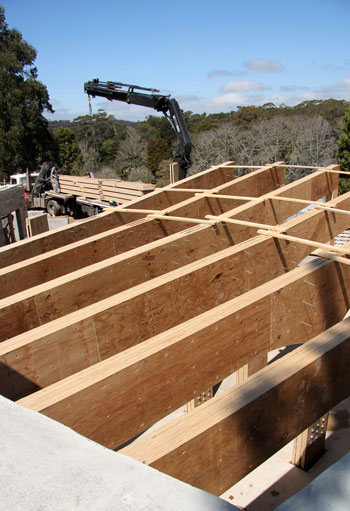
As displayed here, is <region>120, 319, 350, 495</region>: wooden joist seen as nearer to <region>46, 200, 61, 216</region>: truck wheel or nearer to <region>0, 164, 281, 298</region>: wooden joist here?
<region>0, 164, 281, 298</region>: wooden joist

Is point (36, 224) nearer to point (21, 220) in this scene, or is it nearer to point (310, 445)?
point (21, 220)

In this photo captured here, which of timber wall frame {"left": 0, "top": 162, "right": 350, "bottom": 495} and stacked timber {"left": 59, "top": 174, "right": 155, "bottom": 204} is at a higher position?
stacked timber {"left": 59, "top": 174, "right": 155, "bottom": 204}

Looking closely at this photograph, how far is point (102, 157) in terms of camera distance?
171 feet

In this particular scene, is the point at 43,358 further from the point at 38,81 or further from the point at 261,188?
the point at 38,81

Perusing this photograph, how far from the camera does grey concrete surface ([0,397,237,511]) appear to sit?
995 millimetres

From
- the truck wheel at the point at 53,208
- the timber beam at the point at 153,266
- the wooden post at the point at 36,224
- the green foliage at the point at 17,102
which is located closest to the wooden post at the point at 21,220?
the wooden post at the point at 36,224

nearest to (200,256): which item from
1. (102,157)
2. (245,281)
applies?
(245,281)

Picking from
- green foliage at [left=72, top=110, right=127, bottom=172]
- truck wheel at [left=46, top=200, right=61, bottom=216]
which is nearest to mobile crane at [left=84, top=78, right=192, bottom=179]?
truck wheel at [left=46, top=200, right=61, bottom=216]

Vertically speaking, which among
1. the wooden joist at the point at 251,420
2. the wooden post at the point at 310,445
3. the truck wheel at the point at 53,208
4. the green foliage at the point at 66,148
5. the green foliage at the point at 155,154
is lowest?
the wooden post at the point at 310,445

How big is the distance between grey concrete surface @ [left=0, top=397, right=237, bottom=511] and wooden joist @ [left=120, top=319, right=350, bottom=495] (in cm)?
60

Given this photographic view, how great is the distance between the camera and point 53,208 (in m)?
20.4

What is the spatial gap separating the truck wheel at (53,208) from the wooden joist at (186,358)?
18.5 m

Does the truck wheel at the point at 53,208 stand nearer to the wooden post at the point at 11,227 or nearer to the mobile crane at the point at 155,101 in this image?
the mobile crane at the point at 155,101

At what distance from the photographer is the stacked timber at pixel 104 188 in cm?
1238
